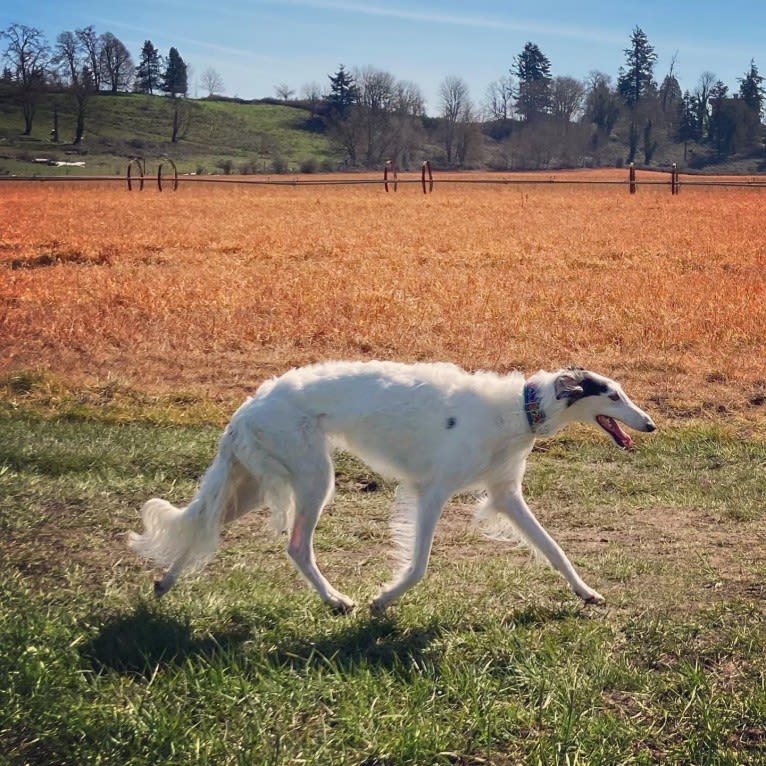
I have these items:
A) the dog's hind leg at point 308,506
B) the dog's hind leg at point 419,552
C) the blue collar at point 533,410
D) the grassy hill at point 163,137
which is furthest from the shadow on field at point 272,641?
the grassy hill at point 163,137

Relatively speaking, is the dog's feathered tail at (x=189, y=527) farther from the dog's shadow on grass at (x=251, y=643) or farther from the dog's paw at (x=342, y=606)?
the dog's paw at (x=342, y=606)

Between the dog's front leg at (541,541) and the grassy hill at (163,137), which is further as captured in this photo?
the grassy hill at (163,137)

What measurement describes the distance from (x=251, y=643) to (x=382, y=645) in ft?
2.01

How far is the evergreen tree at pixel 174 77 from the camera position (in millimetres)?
133625

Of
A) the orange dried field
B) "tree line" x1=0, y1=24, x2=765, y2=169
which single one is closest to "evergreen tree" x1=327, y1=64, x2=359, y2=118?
"tree line" x1=0, y1=24, x2=765, y2=169

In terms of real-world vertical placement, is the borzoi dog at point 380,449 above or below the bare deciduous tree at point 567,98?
below

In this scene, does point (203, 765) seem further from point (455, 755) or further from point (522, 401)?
point (522, 401)

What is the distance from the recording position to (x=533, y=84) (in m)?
139

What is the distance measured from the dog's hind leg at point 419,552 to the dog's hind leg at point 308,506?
252 mm

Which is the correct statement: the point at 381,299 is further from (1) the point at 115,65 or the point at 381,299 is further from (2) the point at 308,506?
(1) the point at 115,65

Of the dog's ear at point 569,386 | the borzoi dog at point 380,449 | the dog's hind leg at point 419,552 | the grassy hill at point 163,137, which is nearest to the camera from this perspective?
the dog's hind leg at point 419,552

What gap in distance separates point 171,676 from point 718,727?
226cm

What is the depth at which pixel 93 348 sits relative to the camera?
1196 cm

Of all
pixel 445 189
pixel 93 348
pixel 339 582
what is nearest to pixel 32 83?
pixel 445 189
